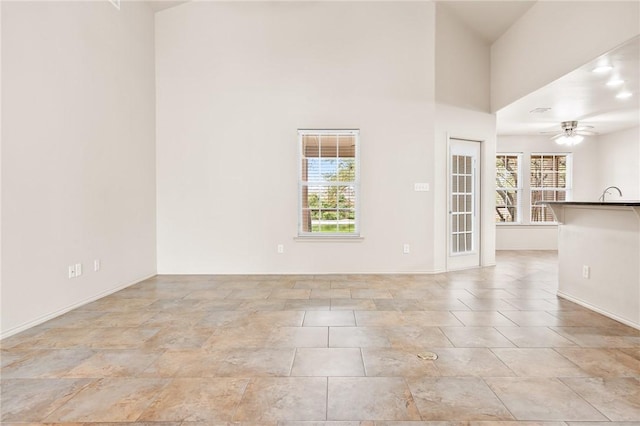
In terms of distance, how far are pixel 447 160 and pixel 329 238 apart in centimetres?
212

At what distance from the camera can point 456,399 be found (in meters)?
1.87

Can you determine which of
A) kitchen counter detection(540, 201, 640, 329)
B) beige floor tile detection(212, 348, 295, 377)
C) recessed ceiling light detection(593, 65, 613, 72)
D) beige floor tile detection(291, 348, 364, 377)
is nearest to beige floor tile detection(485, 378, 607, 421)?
beige floor tile detection(291, 348, 364, 377)

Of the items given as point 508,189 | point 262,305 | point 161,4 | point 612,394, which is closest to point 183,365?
point 262,305

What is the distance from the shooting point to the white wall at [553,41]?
3355 millimetres

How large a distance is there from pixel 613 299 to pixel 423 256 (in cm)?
227

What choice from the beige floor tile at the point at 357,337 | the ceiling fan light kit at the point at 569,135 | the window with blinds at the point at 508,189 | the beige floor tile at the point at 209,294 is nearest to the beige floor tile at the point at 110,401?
the beige floor tile at the point at 357,337

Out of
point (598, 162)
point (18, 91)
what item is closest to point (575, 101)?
point (598, 162)

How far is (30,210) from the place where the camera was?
3.03 metres

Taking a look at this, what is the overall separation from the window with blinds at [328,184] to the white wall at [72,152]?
7.33 feet

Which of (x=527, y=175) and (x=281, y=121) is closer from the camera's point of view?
(x=281, y=121)

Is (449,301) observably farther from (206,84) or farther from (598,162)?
(598,162)

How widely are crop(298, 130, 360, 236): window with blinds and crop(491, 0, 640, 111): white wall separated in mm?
2459

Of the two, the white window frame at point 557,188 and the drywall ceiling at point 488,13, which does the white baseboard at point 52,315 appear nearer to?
the drywall ceiling at point 488,13

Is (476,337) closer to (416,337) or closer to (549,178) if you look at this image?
(416,337)
